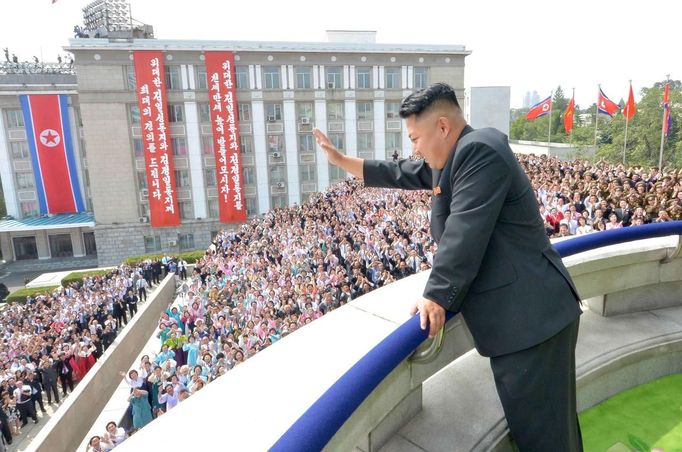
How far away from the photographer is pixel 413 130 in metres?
1.51

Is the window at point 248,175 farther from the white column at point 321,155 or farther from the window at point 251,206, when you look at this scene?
the white column at point 321,155

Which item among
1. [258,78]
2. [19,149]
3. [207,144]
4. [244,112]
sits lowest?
[207,144]

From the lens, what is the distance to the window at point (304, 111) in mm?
31020

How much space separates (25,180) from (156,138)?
479 inches

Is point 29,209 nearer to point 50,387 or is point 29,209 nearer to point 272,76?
point 272,76

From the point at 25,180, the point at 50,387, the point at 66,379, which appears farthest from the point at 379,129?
the point at 50,387

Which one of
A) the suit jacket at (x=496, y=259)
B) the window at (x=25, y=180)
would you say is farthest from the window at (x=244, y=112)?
the suit jacket at (x=496, y=259)

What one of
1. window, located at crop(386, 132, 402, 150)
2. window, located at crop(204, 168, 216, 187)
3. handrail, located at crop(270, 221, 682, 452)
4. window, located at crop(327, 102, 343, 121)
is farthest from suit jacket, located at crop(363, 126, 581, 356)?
window, located at crop(386, 132, 402, 150)

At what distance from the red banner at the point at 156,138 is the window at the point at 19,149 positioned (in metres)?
10.8

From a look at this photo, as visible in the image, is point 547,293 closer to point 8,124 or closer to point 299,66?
point 299,66

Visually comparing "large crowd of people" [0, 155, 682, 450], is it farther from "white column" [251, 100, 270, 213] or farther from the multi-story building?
"white column" [251, 100, 270, 213]

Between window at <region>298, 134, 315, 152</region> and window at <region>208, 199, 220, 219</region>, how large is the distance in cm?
670

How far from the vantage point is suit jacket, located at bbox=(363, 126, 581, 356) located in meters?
1.25

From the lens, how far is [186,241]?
100 feet
